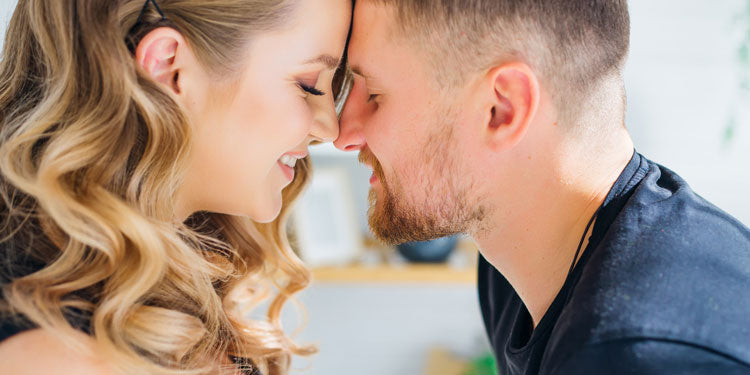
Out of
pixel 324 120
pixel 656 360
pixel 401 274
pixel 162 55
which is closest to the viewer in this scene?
pixel 656 360

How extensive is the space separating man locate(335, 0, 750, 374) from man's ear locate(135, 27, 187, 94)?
34cm

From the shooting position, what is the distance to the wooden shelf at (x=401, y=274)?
2.45 meters

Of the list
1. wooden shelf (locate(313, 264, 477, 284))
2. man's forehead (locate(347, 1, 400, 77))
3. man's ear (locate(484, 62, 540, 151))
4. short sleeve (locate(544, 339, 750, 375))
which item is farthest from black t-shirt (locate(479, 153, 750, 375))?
wooden shelf (locate(313, 264, 477, 284))

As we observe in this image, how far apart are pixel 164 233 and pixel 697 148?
2166 millimetres

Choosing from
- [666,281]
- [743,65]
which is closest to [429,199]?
[666,281]

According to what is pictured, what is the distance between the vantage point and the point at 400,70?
4.23 feet

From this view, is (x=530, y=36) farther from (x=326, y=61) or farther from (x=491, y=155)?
(x=326, y=61)

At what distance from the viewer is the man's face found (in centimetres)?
127

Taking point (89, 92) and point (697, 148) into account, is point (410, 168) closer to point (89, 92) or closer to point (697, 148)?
point (89, 92)

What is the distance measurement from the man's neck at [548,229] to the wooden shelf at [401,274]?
113 cm

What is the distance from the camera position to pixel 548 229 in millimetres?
1241

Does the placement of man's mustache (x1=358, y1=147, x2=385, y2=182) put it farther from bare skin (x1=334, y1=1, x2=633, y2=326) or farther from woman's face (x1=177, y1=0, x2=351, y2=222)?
woman's face (x1=177, y1=0, x2=351, y2=222)

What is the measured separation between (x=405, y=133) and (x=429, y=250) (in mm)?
1204

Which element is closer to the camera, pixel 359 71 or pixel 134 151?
pixel 134 151
